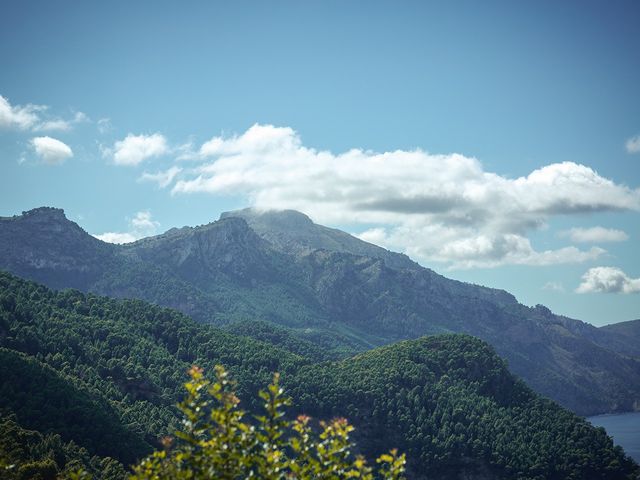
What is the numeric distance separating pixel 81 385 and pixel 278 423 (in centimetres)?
18834

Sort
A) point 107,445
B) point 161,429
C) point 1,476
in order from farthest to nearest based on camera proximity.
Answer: point 161,429
point 107,445
point 1,476

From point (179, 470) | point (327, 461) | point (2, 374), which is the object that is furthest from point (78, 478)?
point (2, 374)

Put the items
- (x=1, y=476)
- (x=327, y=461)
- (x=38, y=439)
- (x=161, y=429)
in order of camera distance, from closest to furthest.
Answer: (x=327, y=461) → (x=1, y=476) → (x=38, y=439) → (x=161, y=429)

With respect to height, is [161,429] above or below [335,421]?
below

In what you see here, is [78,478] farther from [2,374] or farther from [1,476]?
[2,374]

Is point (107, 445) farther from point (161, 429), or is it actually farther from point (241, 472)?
point (241, 472)

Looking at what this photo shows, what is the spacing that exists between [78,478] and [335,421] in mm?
14444

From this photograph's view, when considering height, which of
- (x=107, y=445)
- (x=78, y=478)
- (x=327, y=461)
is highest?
(x=327, y=461)

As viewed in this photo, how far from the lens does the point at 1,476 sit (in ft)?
127

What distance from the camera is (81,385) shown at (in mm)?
199500

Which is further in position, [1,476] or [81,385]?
[81,385]

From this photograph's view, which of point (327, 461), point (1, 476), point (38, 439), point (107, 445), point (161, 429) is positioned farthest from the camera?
point (161, 429)

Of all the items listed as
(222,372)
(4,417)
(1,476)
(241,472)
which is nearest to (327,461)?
(241,472)

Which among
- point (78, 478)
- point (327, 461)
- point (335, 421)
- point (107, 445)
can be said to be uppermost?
point (335, 421)
